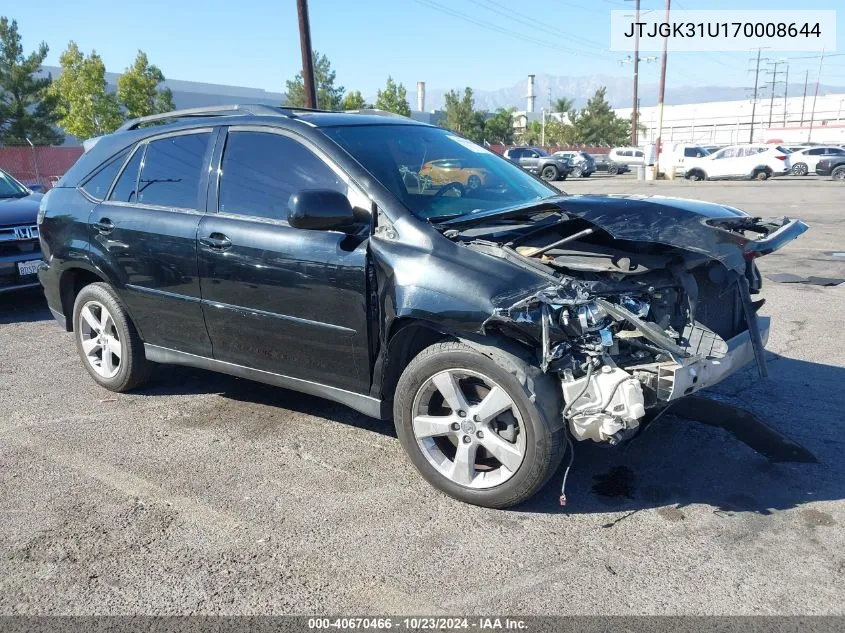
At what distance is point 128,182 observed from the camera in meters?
5.03

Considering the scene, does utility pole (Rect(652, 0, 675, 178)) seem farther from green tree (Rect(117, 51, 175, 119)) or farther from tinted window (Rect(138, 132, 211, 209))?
tinted window (Rect(138, 132, 211, 209))

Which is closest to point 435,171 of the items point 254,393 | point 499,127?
point 254,393

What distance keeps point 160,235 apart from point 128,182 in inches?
27.2

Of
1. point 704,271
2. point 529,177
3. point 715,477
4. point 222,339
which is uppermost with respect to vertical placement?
point 529,177

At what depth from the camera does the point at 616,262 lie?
11.7 feet

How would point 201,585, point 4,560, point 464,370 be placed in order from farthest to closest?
point 464,370
point 4,560
point 201,585

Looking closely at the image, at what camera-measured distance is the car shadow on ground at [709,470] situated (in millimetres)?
3566

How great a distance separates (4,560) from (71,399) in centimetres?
216

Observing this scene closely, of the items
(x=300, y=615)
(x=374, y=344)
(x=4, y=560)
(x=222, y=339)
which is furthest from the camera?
(x=222, y=339)

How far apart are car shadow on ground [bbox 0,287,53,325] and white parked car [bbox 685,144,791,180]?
3160 cm

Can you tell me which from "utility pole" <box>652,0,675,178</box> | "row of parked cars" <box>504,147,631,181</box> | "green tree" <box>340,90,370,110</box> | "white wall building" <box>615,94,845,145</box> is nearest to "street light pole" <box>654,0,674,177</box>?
"utility pole" <box>652,0,675,178</box>

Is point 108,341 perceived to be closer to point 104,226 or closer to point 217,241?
point 104,226

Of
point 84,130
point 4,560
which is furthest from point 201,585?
point 84,130

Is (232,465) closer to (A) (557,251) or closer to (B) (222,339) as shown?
(B) (222,339)
